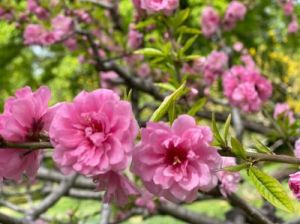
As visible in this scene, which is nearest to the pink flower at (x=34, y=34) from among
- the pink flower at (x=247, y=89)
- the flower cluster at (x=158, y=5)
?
the pink flower at (x=247, y=89)

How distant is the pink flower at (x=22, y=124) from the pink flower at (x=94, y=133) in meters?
0.09

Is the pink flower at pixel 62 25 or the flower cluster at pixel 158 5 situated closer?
the flower cluster at pixel 158 5

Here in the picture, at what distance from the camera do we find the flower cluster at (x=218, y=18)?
4.96 m

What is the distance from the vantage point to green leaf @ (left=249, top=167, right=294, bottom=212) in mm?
1316

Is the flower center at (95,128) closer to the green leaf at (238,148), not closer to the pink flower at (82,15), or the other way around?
the green leaf at (238,148)

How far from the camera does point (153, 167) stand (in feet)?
4.08

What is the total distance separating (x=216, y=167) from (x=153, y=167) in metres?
0.15

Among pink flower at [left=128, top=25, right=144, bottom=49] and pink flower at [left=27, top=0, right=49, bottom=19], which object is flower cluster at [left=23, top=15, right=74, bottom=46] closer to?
pink flower at [left=27, top=0, right=49, bottom=19]

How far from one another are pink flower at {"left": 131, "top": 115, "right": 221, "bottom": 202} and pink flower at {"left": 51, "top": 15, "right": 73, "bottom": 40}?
3208 millimetres

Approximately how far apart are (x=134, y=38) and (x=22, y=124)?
3.32 metres

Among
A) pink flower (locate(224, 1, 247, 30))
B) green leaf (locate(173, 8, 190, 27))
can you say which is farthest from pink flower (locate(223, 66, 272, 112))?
pink flower (locate(224, 1, 247, 30))

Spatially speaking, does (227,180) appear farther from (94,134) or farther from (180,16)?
(94,134)

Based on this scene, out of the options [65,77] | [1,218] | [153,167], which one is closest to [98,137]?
[153,167]

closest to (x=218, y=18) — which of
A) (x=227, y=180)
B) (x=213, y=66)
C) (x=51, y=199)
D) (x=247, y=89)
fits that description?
(x=213, y=66)
